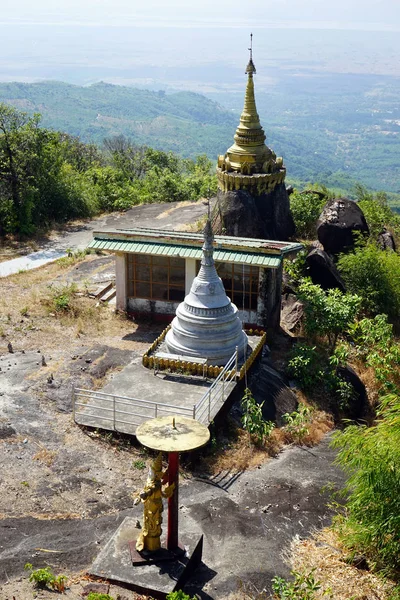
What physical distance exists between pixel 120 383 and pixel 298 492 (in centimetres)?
620

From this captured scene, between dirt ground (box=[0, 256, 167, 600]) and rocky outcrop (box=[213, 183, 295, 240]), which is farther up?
rocky outcrop (box=[213, 183, 295, 240])

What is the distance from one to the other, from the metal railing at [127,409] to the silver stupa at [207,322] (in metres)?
1.19

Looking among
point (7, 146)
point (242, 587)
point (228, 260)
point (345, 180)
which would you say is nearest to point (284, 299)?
point (228, 260)

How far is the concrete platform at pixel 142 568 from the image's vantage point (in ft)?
37.4

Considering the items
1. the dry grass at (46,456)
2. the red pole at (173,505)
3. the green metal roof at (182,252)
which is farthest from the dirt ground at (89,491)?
the green metal roof at (182,252)

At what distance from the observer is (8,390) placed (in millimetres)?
18625

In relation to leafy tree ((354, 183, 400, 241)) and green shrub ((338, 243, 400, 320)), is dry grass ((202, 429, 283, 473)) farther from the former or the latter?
leafy tree ((354, 183, 400, 241))

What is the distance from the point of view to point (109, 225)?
37969 millimetres

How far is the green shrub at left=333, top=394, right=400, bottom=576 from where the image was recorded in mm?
11273

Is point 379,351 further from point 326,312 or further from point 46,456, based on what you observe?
point 46,456

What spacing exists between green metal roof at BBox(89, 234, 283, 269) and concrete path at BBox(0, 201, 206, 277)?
7988 millimetres

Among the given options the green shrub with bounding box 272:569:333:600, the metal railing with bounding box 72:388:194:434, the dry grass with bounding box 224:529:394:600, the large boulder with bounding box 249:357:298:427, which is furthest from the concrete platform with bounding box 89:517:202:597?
the large boulder with bounding box 249:357:298:427

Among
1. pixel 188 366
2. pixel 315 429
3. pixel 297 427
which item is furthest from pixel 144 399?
pixel 315 429

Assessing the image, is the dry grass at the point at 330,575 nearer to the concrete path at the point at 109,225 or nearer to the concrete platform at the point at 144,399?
the concrete platform at the point at 144,399
